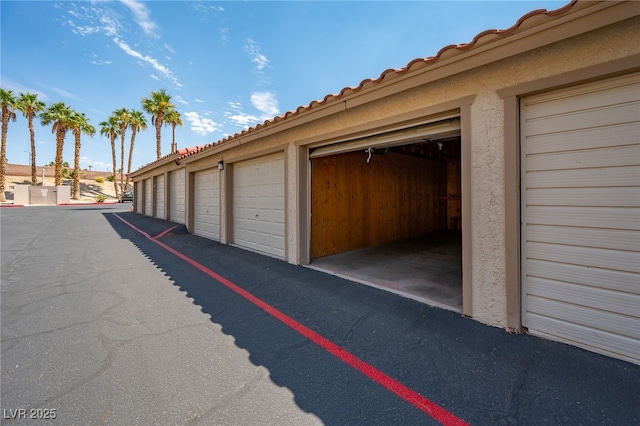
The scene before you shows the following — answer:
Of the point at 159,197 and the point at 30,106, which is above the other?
the point at 30,106

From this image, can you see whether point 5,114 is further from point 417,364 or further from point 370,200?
point 417,364

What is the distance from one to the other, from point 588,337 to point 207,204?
9.89 m

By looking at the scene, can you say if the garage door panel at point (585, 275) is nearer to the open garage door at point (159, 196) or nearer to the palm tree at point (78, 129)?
the open garage door at point (159, 196)

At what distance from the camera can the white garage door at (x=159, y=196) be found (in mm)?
15719

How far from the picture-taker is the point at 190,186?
35.4 feet

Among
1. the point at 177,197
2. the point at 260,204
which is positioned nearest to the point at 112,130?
the point at 177,197

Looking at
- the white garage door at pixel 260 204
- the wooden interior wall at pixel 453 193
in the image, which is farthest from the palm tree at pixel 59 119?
the wooden interior wall at pixel 453 193

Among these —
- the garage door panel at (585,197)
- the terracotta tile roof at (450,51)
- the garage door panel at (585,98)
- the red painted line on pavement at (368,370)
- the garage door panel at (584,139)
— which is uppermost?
the terracotta tile roof at (450,51)

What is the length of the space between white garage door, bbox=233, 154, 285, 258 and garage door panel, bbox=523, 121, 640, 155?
15.5ft

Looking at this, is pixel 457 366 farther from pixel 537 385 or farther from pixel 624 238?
pixel 624 238

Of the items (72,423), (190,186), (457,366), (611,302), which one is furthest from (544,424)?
(190,186)

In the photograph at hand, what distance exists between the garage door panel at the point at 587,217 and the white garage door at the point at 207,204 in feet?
27.4

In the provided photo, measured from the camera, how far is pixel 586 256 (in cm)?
264

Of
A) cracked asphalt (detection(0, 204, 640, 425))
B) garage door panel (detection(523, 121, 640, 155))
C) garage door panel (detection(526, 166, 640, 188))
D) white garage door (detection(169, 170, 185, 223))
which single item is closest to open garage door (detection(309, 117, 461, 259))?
garage door panel (detection(523, 121, 640, 155))
